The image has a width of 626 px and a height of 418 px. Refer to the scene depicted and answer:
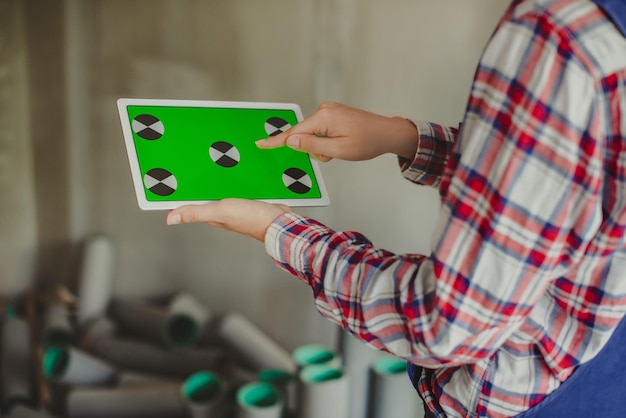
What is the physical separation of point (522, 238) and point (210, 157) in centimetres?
73

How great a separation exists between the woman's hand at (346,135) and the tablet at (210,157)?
0.24 feet

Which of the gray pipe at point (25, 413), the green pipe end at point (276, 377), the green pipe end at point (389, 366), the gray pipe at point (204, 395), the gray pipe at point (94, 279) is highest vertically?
the gray pipe at point (94, 279)

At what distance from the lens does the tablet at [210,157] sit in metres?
1.25

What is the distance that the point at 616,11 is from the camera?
2.54ft

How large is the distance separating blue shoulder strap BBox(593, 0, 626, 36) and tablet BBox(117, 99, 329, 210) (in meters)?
0.68

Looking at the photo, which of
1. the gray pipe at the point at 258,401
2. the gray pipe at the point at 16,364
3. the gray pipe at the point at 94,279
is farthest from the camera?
the gray pipe at the point at 94,279

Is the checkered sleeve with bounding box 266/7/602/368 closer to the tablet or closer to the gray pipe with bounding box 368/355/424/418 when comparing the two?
the tablet

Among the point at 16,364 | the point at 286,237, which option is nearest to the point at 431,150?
the point at 286,237

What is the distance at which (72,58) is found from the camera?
290 cm

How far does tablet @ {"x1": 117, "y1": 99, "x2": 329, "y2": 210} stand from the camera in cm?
125

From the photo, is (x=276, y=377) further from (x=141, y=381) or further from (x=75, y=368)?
(x=75, y=368)

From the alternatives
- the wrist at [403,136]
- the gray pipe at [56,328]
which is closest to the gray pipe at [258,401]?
the gray pipe at [56,328]

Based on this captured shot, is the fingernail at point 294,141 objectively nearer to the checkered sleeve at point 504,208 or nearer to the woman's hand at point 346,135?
the woman's hand at point 346,135

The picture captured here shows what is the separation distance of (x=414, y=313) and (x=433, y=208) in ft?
5.21
